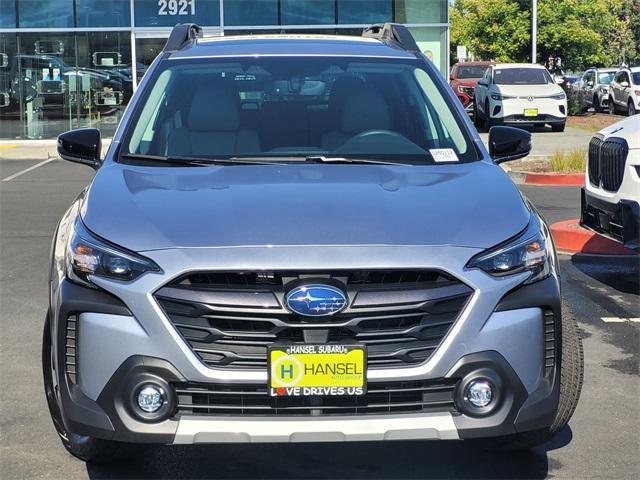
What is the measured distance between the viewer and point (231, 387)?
352cm

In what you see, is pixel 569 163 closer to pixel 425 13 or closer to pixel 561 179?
pixel 561 179

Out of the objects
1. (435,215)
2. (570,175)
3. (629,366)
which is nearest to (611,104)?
(570,175)

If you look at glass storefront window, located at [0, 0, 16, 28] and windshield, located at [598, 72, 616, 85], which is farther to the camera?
windshield, located at [598, 72, 616, 85]

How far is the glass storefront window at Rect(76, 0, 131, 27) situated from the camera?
78.1ft

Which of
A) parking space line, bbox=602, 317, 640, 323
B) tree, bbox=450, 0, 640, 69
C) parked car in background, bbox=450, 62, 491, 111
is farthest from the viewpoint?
tree, bbox=450, 0, 640, 69

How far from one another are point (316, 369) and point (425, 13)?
21784 millimetres

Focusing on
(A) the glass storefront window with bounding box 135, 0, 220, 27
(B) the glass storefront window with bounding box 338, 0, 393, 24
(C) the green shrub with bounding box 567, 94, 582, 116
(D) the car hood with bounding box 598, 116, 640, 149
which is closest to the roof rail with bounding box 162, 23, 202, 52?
(D) the car hood with bounding box 598, 116, 640, 149

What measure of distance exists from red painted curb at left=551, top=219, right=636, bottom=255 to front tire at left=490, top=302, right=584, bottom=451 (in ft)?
17.7

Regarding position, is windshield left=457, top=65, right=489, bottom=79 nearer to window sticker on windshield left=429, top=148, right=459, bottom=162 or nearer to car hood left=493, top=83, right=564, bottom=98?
car hood left=493, top=83, right=564, bottom=98

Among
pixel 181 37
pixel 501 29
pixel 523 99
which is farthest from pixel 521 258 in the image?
pixel 501 29

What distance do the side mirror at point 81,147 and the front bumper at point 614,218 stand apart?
396 cm

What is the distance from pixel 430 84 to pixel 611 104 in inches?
1244

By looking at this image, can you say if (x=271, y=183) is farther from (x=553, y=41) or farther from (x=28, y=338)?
(x=553, y=41)

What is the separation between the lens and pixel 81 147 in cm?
502
